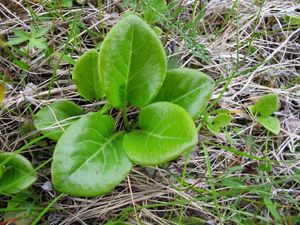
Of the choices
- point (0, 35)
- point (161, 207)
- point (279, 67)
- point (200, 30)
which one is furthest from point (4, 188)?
point (279, 67)

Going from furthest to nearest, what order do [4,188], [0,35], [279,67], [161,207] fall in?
[279,67], [0,35], [161,207], [4,188]

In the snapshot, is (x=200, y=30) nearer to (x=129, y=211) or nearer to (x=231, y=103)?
(x=231, y=103)

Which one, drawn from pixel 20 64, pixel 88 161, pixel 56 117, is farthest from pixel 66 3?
pixel 88 161

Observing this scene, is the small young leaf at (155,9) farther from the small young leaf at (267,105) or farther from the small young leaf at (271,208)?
→ the small young leaf at (271,208)

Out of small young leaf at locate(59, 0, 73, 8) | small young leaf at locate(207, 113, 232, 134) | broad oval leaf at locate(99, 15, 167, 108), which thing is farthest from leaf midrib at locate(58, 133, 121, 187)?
small young leaf at locate(59, 0, 73, 8)

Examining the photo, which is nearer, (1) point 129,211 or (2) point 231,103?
(1) point 129,211

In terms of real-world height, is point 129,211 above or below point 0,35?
below

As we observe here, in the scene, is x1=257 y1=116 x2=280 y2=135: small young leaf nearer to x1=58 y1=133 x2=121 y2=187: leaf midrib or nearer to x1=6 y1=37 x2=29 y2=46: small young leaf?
x1=58 y1=133 x2=121 y2=187: leaf midrib

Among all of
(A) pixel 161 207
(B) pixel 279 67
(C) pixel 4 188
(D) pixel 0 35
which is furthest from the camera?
(B) pixel 279 67
